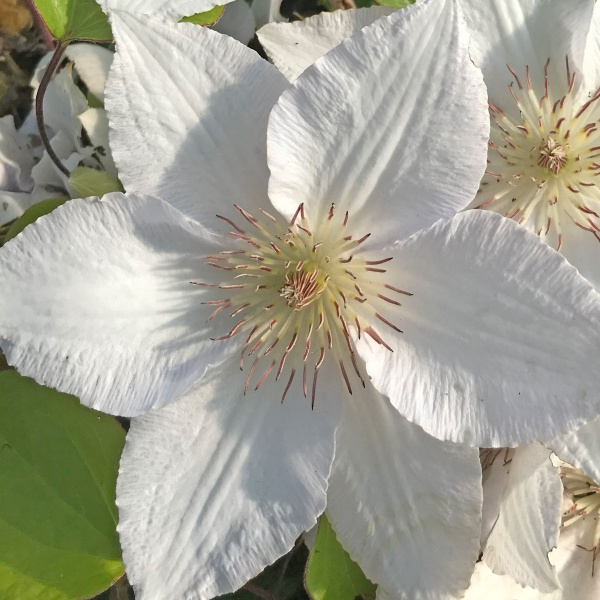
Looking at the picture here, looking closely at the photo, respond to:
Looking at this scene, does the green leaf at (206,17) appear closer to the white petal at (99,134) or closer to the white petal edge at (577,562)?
the white petal at (99,134)

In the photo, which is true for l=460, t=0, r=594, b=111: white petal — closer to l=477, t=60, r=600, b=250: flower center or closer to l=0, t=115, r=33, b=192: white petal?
l=477, t=60, r=600, b=250: flower center

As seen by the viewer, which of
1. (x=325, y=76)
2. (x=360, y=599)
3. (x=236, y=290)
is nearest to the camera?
(x=325, y=76)

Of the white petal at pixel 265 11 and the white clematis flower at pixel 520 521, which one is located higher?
the white petal at pixel 265 11

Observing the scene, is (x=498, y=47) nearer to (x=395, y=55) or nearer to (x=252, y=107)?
(x=395, y=55)

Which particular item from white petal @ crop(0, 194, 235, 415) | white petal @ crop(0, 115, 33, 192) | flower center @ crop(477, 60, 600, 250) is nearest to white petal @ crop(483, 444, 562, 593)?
flower center @ crop(477, 60, 600, 250)

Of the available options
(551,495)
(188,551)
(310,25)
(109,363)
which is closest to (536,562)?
(551,495)

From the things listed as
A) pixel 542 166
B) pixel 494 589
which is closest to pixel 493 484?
pixel 494 589

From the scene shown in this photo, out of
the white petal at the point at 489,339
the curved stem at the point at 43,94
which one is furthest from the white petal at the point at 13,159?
the white petal at the point at 489,339
